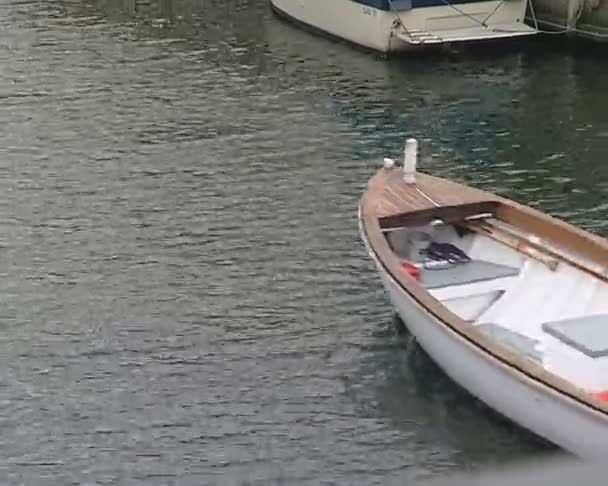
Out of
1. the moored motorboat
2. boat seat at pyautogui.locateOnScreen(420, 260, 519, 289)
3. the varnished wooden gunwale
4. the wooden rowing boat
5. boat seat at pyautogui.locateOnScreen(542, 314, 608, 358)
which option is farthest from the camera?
the moored motorboat

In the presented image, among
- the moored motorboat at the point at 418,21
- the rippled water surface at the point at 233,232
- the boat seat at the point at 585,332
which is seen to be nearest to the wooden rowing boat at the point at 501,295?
the boat seat at the point at 585,332

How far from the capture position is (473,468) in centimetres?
1202

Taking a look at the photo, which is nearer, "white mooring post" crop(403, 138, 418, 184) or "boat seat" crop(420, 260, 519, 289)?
"boat seat" crop(420, 260, 519, 289)

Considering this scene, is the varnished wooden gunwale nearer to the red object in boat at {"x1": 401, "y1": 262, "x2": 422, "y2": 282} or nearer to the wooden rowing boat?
the wooden rowing boat

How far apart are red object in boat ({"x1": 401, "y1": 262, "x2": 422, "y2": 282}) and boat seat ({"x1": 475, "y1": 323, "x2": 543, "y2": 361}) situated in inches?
54.6

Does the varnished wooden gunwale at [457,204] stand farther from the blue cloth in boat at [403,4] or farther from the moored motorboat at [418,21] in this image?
the blue cloth in boat at [403,4]

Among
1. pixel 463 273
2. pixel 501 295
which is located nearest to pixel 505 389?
pixel 501 295

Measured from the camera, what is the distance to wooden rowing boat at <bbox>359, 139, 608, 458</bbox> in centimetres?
1138

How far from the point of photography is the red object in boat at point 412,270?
14.3 metres

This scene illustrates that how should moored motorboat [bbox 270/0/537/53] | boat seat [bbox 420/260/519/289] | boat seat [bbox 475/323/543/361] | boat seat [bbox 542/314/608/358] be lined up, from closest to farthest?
1. boat seat [bbox 542/314/608/358]
2. boat seat [bbox 475/323/543/361]
3. boat seat [bbox 420/260/519/289]
4. moored motorboat [bbox 270/0/537/53]

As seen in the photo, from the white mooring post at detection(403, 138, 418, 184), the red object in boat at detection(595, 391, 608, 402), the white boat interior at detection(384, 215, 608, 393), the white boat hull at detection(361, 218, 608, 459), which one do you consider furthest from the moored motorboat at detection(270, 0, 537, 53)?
the red object in boat at detection(595, 391, 608, 402)

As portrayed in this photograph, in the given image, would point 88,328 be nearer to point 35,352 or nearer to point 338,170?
point 35,352

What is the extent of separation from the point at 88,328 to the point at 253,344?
8.34 feet

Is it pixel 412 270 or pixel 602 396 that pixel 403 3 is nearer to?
pixel 412 270
